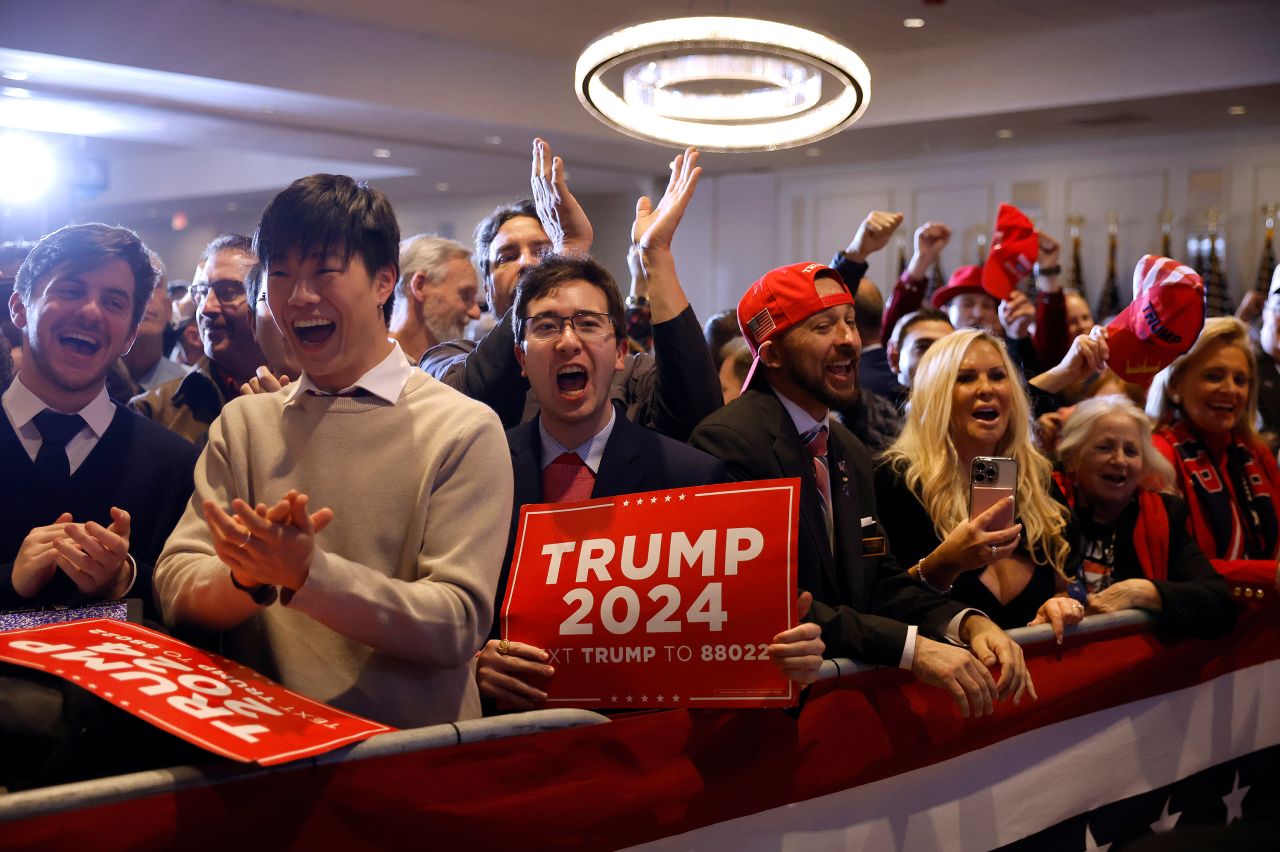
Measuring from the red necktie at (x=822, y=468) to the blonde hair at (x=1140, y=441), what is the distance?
3.17 feet

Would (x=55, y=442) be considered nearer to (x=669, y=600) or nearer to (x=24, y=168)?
(x=669, y=600)

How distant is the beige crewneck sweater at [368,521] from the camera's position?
157 cm

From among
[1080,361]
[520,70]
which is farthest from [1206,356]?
[520,70]

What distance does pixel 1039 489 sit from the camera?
9.59 ft

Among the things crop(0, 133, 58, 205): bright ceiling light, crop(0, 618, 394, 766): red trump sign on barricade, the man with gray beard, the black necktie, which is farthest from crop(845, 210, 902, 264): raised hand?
crop(0, 133, 58, 205): bright ceiling light

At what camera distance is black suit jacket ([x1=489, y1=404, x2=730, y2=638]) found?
2164mm

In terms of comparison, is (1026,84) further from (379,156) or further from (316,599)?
(316,599)

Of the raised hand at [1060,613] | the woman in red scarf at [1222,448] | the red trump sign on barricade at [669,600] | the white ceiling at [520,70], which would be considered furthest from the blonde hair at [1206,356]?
the white ceiling at [520,70]

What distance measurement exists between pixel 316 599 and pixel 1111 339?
9.01 feet

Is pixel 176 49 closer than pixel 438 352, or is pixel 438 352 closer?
pixel 438 352

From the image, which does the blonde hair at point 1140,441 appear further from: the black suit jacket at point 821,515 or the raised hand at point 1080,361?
the black suit jacket at point 821,515

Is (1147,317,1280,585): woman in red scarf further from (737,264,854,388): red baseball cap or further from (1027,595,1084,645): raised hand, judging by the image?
(737,264,854,388): red baseball cap

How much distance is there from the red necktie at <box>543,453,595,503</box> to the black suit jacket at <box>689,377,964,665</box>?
307 mm

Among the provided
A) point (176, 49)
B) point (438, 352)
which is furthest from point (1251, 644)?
point (176, 49)
